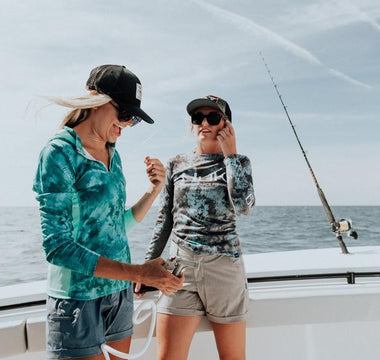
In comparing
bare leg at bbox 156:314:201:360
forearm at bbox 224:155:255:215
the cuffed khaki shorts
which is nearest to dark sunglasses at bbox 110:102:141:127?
forearm at bbox 224:155:255:215

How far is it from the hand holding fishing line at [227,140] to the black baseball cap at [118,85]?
0.49 meters

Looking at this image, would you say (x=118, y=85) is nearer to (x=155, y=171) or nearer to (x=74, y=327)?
(x=155, y=171)

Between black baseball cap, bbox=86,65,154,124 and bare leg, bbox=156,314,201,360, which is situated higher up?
black baseball cap, bbox=86,65,154,124

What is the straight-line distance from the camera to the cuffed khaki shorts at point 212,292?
1408 millimetres

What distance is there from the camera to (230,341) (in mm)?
1410

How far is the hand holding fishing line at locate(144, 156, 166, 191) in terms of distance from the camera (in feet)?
4.12

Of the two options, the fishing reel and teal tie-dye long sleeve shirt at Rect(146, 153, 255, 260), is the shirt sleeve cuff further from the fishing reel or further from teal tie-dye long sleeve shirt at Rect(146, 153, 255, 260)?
the fishing reel

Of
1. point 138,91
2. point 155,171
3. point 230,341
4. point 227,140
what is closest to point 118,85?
point 138,91

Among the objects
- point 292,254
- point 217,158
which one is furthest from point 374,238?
point 217,158

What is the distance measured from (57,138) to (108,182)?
0.16 meters

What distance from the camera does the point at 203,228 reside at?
141 cm

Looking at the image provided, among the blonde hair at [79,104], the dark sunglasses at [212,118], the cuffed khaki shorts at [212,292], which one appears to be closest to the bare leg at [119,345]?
the cuffed khaki shorts at [212,292]

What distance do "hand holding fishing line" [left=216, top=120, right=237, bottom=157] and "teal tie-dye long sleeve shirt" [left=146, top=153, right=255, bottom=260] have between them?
3 centimetres

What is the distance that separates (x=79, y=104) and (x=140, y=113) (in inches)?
6.3
